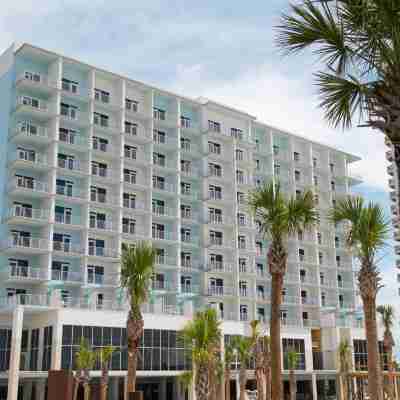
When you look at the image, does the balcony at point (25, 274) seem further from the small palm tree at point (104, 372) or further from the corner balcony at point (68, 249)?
the small palm tree at point (104, 372)

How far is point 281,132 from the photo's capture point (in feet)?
239

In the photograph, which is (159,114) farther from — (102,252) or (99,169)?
(102,252)

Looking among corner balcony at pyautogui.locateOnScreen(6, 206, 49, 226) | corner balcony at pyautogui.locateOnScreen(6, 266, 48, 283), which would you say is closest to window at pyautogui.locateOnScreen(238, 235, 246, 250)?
corner balcony at pyautogui.locateOnScreen(6, 206, 49, 226)

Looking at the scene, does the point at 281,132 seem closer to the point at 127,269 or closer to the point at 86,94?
the point at 86,94

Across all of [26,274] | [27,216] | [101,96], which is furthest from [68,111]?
[26,274]

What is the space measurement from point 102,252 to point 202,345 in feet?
100.0

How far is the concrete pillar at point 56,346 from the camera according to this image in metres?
43.1

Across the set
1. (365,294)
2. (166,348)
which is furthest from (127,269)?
(166,348)

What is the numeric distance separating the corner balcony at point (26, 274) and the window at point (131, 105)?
19165mm

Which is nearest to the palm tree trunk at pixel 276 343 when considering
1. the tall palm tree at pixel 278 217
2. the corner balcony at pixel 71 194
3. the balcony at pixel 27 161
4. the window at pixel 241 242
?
the tall palm tree at pixel 278 217

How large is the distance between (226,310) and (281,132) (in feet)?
78.0

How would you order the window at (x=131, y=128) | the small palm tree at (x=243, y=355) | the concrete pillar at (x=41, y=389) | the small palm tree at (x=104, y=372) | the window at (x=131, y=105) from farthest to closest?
1. the window at (x=131, y=105)
2. the window at (x=131, y=128)
3. the concrete pillar at (x=41, y=389)
4. the small palm tree at (x=243, y=355)
5. the small palm tree at (x=104, y=372)

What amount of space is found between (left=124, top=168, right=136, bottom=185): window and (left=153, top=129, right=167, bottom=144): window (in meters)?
4.19

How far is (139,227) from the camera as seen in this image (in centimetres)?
5759
